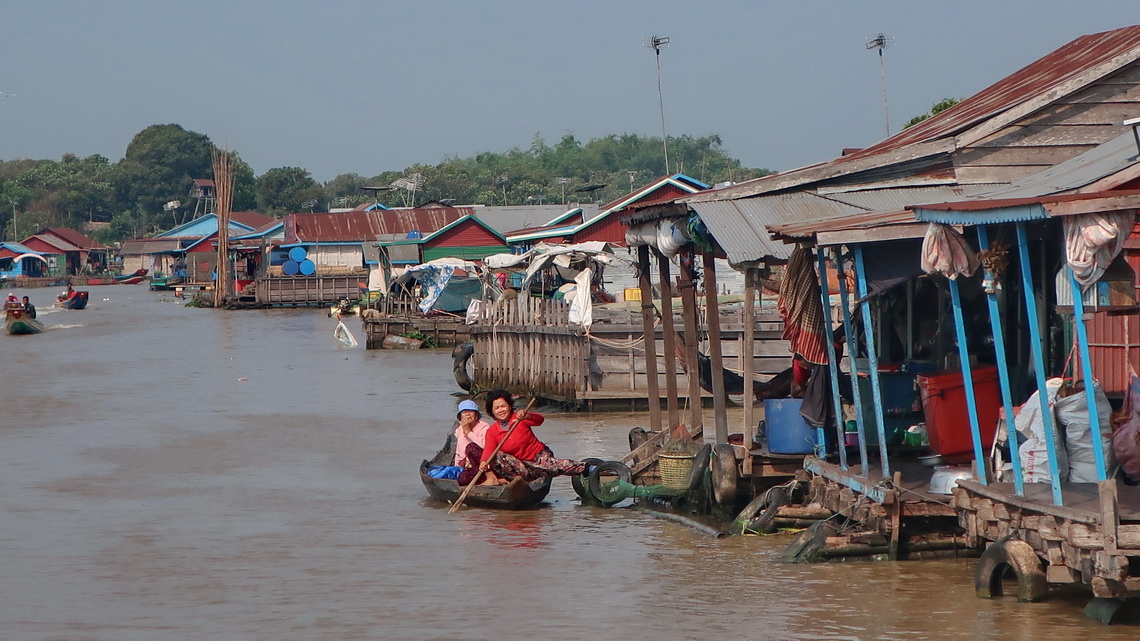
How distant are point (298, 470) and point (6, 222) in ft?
404

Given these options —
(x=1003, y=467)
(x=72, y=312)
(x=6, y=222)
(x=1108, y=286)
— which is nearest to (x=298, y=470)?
(x=1003, y=467)

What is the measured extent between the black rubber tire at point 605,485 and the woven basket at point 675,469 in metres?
0.47

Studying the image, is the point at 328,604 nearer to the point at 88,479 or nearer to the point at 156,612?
the point at 156,612

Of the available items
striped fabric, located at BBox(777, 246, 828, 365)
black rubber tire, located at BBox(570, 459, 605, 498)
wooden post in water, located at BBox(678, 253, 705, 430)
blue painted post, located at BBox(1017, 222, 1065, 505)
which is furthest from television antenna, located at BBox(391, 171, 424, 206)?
blue painted post, located at BBox(1017, 222, 1065, 505)

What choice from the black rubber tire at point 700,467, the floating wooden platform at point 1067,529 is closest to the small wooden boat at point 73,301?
the black rubber tire at point 700,467

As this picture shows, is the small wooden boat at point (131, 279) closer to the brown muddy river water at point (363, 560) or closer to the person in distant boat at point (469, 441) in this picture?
the brown muddy river water at point (363, 560)

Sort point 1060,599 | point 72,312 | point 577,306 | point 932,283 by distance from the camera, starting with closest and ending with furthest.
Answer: point 1060,599 → point 932,283 → point 577,306 → point 72,312

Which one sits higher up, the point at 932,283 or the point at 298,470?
the point at 932,283

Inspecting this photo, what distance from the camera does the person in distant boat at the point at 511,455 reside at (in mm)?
12211

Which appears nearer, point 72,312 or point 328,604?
point 328,604

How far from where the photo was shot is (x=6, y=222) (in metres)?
127

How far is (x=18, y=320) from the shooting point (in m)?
41.6

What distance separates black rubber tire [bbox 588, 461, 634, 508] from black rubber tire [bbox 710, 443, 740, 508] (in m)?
1.28

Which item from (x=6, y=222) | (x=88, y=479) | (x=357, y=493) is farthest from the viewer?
(x=6, y=222)
